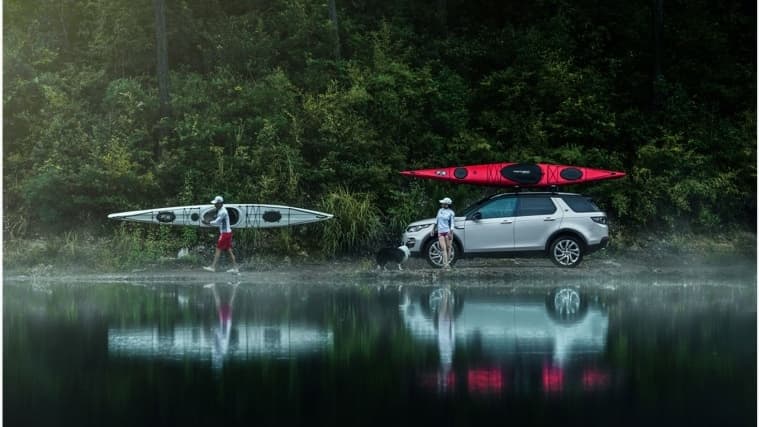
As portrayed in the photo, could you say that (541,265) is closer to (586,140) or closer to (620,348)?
(586,140)

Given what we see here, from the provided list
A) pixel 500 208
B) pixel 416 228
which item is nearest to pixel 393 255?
pixel 416 228

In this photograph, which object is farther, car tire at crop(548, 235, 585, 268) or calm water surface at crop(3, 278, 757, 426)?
car tire at crop(548, 235, 585, 268)

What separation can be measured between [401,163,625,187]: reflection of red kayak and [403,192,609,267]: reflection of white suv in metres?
2.11

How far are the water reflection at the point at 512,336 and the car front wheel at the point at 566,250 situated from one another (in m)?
3.82

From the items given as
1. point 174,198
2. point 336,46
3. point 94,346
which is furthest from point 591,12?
point 94,346

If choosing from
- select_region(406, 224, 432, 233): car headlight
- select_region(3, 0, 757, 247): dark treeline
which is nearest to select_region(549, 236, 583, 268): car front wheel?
select_region(406, 224, 432, 233): car headlight

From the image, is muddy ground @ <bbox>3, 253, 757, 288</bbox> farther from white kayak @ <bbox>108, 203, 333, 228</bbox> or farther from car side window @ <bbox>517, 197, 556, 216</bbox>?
car side window @ <bbox>517, 197, 556, 216</bbox>

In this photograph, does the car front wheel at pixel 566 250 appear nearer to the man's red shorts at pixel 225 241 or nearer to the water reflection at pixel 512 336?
the water reflection at pixel 512 336

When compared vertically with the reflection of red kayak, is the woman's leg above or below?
below

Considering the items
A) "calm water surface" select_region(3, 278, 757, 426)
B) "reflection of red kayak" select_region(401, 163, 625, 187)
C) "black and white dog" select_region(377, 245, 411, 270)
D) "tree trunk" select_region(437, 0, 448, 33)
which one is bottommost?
"calm water surface" select_region(3, 278, 757, 426)

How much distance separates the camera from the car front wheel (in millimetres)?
25188

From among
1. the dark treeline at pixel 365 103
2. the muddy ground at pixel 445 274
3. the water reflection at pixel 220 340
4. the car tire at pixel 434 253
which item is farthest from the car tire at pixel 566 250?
the water reflection at pixel 220 340

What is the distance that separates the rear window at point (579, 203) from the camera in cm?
2517

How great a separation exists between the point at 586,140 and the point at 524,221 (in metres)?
9.68
